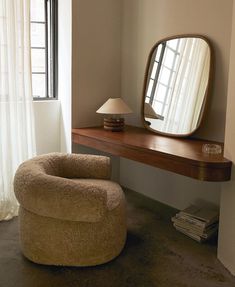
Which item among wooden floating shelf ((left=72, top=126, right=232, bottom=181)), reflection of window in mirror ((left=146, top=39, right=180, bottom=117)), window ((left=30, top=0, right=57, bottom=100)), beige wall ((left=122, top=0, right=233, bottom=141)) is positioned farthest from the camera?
window ((left=30, top=0, right=57, bottom=100))

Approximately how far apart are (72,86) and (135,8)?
922 millimetres

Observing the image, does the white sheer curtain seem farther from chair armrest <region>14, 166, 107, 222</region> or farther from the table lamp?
chair armrest <region>14, 166, 107, 222</region>

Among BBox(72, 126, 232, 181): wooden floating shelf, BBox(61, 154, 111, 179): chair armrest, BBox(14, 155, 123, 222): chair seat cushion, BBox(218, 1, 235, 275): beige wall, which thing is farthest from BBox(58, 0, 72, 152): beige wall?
BBox(218, 1, 235, 275): beige wall

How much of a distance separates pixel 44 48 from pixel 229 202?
2237 millimetres

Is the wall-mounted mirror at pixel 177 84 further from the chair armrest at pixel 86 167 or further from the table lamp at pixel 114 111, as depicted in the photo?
the chair armrest at pixel 86 167

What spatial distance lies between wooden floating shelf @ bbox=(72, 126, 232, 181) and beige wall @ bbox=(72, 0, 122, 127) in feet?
0.81

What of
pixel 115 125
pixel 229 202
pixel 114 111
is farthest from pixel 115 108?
pixel 229 202

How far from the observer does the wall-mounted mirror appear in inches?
104

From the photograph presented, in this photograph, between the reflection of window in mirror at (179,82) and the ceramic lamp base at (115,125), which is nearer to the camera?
the reflection of window in mirror at (179,82)

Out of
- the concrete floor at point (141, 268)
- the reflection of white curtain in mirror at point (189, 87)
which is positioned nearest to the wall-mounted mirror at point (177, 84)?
the reflection of white curtain in mirror at point (189, 87)

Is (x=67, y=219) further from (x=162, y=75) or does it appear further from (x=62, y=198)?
(x=162, y=75)

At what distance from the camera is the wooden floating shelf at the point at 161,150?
203 centimetres

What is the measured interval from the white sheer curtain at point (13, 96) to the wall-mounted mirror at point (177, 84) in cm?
103

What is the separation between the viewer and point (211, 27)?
8.50ft
